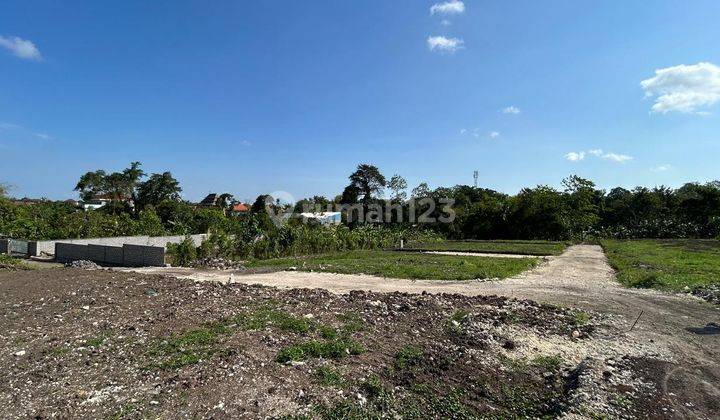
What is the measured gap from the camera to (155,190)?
57.2 m

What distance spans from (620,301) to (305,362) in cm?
926

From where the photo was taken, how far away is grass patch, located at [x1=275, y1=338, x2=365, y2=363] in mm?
5953

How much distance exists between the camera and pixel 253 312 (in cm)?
851

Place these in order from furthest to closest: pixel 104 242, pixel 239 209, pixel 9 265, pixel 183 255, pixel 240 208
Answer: pixel 240 208 < pixel 239 209 < pixel 104 242 < pixel 183 255 < pixel 9 265

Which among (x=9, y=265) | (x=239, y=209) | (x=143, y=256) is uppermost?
(x=239, y=209)

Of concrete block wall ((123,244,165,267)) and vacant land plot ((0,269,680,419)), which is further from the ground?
concrete block wall ((123,244,165,267))

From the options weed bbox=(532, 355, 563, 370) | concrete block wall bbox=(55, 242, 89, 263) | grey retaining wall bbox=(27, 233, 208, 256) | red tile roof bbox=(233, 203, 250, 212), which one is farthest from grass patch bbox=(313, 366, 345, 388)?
red tile roof bbox=(233, 203, 250, 212)

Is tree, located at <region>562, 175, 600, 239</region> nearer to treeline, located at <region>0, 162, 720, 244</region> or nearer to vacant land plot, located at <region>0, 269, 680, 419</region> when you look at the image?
treeline, located at <region>0, 162, 720, 244</region>

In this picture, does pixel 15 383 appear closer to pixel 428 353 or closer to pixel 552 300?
pixel 428 353

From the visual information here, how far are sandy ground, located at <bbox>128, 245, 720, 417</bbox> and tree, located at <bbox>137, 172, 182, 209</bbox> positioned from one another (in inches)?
1721

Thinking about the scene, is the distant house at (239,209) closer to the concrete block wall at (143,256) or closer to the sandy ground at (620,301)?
the concrete block wall at (143,256)

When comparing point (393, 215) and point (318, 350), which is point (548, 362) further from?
point (393, 215)

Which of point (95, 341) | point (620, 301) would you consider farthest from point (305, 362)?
point (620, 301)

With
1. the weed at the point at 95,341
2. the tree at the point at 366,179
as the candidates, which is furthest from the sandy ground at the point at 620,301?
the tree at the point at 366,179
